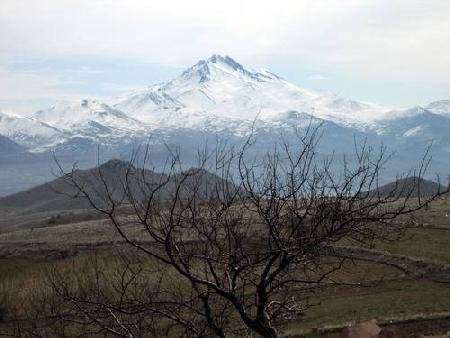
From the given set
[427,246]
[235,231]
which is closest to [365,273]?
[427,246]

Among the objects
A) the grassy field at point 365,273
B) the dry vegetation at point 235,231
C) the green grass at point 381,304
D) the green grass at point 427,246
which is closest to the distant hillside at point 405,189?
the dry vegetation at point 235,231

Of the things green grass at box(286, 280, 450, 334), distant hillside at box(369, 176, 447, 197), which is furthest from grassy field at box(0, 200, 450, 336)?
distant hillside at box(369, 176, 447, 197)

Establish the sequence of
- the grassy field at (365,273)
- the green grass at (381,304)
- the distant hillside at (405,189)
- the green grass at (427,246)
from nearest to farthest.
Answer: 1. the distant hillside at (405,189)
2. the green grass at (381,304)
3. the grassy field at (365,273)
4. the green grass at (427,246)

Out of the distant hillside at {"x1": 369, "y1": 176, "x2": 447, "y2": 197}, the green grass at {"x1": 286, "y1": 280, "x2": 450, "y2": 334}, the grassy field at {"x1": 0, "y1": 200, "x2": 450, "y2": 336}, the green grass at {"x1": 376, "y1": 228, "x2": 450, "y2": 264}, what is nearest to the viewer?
the distant hillside at {"x1": 369, "y1": 176, "x2": 447, "y2": 197}

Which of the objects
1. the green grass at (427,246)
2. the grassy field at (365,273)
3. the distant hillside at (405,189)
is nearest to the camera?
the distant hillside at (405,189)

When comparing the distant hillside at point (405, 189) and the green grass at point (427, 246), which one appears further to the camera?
the green grass at point (427, 246)

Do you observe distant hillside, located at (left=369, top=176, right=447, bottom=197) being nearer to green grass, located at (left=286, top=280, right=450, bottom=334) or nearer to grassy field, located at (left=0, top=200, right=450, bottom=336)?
grassy field, located at (left=0, top=200, right=450, bottom=336)

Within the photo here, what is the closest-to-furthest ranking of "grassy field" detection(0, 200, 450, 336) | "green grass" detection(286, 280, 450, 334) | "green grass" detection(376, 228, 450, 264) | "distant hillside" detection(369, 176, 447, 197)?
"distant hillside" detection(369, 176, 447, 197) < "green grass" detection(286, 280, 450, 334) < "grassy field" detection(0, 200, 450, 336) < "green grass" detection(376, 228, 450, 264)

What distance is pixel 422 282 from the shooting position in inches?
1087

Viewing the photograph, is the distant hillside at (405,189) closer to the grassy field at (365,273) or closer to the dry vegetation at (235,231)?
the dry vegetation at (235,231)

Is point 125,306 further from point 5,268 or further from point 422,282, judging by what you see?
point 5,268

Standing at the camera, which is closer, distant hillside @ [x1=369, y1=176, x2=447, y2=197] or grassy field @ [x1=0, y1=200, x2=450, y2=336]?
distant hillside @ [x1=369, y1=176, x2=447, y2=197]

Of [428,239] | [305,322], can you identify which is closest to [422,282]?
[305,322]

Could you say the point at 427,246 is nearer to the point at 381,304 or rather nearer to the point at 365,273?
the point at 365,273
